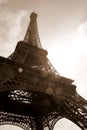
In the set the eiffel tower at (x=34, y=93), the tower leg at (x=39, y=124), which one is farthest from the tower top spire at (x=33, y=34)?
the tower leg at (x=39, y=124)

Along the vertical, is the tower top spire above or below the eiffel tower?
above

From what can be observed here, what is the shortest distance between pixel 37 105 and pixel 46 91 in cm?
646

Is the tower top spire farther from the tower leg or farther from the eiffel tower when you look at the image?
the tower leg

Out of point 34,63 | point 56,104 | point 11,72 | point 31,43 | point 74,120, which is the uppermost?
point 31,43

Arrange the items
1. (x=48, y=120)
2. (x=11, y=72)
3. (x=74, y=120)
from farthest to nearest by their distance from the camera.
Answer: (x=48, y=120)
(x=74, y=120)
(x=11, y=72)

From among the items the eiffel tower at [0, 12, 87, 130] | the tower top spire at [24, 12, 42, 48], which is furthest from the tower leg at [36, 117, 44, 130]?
the tower top spire at [24, 12, 42, 48]

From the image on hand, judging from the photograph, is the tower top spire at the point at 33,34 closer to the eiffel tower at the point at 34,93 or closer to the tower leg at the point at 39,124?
the eiffel tower at the point at 34,93

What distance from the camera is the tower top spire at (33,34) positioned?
111 feet

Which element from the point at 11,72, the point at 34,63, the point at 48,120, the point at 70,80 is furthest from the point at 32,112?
the point at 11,72

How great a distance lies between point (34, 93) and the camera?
82.6ft

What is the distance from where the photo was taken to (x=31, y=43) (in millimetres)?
33062

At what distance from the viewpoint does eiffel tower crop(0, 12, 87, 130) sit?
22.8m

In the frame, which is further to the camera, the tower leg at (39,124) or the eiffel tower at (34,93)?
the tower leg at (39,124)

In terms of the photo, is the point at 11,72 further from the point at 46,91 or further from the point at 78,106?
the point at 78,106
